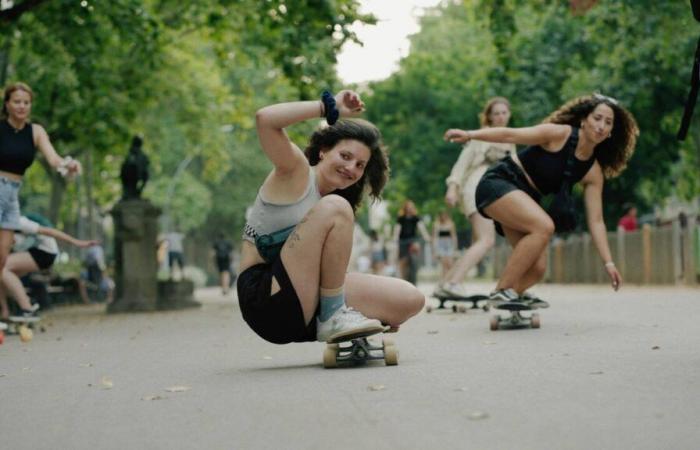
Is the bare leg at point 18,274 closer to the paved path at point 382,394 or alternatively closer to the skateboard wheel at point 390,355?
the paved path at point 382,394

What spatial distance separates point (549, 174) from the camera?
30.7ft

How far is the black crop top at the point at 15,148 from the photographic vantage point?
1059cm

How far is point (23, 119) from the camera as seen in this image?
1076 cm

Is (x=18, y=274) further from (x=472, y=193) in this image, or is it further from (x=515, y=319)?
A: (x=515, y=319)

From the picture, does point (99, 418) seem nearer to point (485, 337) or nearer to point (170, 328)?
point (485, 337)

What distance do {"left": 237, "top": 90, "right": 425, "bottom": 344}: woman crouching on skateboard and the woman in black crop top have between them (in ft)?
15.1

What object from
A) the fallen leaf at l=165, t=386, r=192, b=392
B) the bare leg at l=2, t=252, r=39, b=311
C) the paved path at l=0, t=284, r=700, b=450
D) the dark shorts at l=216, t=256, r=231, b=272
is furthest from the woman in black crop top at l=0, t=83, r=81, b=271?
the dark shorts at l=216, t=256, r=231, b=272

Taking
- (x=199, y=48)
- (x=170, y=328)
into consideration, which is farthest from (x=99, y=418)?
(x=199, y=48)

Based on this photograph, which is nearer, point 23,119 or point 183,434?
point 183,434

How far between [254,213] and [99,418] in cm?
174

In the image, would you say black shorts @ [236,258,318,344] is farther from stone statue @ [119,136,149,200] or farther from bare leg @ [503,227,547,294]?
stone statue @ [119,136,149,200]

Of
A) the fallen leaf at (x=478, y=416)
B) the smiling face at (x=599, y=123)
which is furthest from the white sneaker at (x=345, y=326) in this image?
the smiling face at (x=599, y=123)

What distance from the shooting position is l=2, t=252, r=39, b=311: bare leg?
38.3 ft

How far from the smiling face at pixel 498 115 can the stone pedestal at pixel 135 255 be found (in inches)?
341
